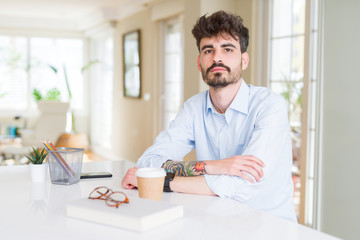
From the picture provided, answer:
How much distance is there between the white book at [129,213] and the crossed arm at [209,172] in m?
0.32

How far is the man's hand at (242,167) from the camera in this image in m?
1.46

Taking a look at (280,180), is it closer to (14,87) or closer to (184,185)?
(184,185)

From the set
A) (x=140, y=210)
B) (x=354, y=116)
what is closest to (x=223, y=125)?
(x=140, y=210)

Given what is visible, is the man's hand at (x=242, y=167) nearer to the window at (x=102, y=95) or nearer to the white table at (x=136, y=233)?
the white table at (x=136, y=233)

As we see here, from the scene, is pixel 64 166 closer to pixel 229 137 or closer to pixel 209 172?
pixel 209 172

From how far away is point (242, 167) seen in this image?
147cm

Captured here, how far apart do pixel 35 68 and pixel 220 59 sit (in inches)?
315

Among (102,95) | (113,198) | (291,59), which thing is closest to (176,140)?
(113,198)

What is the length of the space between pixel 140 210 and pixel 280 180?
76 centimetres

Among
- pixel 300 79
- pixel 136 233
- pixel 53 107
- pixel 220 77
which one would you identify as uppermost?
pixel 300 79

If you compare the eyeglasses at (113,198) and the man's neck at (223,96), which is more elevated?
the man's neck at (223,96)

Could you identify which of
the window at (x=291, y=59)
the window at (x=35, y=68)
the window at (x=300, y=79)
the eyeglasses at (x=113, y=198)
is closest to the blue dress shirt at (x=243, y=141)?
the eyeglasses at (x=113, y=198)

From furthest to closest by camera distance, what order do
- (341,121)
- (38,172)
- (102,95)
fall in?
1. (102,95)
2. (341,121)
3. (38,172)

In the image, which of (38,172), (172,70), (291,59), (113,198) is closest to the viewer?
(113,198)
